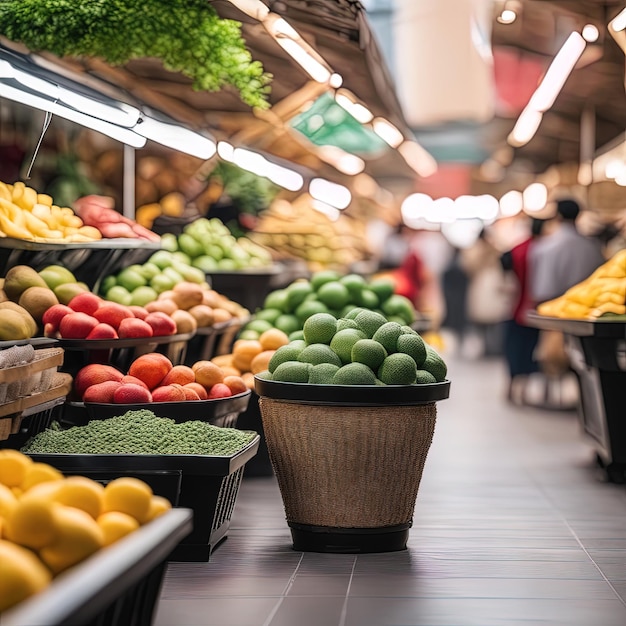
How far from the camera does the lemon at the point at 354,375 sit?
14.3 feet

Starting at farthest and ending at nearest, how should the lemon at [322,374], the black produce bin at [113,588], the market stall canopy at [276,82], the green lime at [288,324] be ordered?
the green lime at [288,324]
the market stall canopy at [276,82]
the lemon at [322,374]
the black produce bin at [113,588]

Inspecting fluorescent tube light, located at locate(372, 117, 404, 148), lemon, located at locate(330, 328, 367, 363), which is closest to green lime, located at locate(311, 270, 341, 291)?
lemon, located at locate(330, 328, 367, 363)

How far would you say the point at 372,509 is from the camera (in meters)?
4.39

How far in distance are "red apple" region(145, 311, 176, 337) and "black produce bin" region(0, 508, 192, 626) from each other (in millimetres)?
2776

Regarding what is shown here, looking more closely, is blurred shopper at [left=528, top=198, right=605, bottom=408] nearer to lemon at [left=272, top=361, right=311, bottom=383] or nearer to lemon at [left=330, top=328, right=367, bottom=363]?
lemon at [left=330, top=328, right=367, bottom=363]

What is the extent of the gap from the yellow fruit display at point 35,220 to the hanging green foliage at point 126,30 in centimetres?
81

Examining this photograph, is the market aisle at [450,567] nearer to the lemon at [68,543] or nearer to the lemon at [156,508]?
the lemon at [156,508]

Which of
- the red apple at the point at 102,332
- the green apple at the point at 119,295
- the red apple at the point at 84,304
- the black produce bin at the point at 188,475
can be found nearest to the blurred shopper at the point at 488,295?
the green apple at the point at 119,295

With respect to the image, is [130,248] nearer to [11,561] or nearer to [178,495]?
[178,495]

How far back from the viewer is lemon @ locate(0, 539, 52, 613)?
208 centimetres

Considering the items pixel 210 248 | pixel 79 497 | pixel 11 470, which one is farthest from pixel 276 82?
pixel 79 497

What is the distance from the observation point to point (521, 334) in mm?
11023

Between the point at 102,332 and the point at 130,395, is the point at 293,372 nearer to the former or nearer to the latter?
the point at 130,395

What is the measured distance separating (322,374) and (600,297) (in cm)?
280
